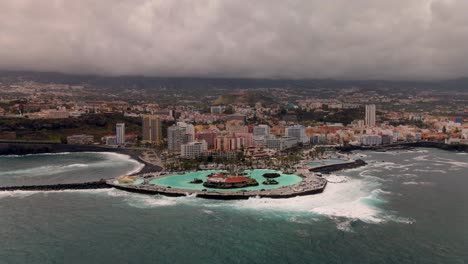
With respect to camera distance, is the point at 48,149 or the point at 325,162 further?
the point at 48,149

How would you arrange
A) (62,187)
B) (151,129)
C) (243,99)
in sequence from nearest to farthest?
(62,187)
(151,129)
(243,99)

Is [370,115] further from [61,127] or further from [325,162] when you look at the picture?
[61,127]

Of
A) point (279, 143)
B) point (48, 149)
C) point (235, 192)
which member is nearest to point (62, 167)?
point (48, 149)

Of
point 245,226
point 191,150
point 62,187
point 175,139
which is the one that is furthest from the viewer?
point 175,139

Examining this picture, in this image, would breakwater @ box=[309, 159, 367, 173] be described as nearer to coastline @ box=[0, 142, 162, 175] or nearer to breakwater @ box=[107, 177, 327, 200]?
breakwater @ box=[107, 177, 327, 200]

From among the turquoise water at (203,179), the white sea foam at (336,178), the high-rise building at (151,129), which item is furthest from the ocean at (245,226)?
the high-rise building at (151,129)

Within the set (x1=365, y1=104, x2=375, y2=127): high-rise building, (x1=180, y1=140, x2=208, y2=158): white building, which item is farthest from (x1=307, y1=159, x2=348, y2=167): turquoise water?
(x1=365, y1=104, x2=375, y2=127): high-rise building

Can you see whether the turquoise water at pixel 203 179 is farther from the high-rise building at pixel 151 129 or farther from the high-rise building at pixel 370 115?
the high-rise building at pixel 370 115

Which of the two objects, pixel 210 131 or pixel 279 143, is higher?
pixel 210 131

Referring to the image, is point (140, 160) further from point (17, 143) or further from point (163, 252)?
point (163, 252)

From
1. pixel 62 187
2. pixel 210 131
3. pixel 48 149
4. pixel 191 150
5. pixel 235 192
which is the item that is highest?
pixel 210 131
